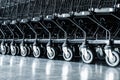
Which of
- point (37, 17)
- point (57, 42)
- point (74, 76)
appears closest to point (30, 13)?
point (37, 17)

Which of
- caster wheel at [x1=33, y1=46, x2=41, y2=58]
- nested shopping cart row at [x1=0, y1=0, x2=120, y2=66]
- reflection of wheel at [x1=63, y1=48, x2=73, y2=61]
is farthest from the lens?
caster wheel at [x1=33, y1=46, x2=41, y2=58]

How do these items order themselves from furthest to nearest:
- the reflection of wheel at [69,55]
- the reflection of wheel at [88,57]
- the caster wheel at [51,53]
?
the caster wheel at [51,53], the reflection of wheel at [69,55], the reflection of wheel at [88,57]

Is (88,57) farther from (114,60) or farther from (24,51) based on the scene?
(24,51)

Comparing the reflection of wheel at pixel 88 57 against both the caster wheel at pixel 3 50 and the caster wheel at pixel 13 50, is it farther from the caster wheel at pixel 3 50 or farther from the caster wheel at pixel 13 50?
the caster wheel at pixel 3 50

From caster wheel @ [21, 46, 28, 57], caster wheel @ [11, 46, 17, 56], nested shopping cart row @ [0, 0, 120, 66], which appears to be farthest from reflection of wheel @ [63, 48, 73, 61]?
caster wheel @ [11, 46, 17, 56]

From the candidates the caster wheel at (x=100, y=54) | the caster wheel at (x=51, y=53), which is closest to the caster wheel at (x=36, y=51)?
the caster wheel at (x=51, y=53)

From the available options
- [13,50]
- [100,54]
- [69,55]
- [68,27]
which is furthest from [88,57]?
[13,50]

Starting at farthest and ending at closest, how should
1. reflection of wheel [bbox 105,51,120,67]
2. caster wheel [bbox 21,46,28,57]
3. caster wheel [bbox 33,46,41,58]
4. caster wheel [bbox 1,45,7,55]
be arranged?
1. caster wheel [bbox 1,45,7,55]
2. caster wheel [bbox 21,46,28,57]
3. caster wheel [bbox 33,46,41,58]
4. reflection of wheel [bbox 105,51,120,67]

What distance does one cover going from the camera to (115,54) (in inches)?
217

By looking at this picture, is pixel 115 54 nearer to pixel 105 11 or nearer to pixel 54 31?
pixel 105 11

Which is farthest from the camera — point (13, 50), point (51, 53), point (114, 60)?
point (13, 50)

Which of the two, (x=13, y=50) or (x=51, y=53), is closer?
(x=51, y=53)

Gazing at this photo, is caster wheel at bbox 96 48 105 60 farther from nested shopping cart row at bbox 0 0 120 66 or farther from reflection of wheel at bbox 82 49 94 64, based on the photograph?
reflection of wheel at bbox 82 49 94 64

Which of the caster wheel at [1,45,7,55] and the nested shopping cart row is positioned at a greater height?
the nested shopping cart row
